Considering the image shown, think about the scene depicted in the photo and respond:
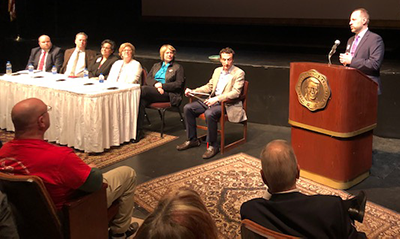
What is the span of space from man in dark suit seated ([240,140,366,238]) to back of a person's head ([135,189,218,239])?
690 millimetres

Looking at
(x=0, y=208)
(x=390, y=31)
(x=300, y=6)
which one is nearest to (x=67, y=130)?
(x=0, y=208)

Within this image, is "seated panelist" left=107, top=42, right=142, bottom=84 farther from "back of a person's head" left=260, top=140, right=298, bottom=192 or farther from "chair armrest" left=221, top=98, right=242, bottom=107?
"back of a person's head" left=260, top=140, right=298, bottom=192

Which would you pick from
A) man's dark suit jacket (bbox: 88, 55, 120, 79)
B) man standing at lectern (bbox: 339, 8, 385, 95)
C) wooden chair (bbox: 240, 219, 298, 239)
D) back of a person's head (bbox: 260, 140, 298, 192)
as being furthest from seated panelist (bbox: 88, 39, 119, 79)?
wooden chair (bbox: 240, 219, 298, 239)

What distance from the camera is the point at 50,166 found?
2328 millimetres

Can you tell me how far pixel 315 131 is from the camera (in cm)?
376

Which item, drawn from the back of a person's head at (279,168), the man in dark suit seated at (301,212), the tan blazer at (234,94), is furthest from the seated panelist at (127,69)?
the man in dark suit seated at (301,212)

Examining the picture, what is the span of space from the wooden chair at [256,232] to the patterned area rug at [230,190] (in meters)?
1.34

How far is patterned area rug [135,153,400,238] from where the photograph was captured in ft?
10.4

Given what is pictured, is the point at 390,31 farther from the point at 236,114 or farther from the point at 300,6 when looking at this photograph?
the point at 236,114

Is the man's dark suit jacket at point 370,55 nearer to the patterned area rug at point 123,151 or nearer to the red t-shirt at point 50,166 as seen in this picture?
the patterned area rug at point 123,151

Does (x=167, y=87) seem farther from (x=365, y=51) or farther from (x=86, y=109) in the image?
(x=365, y=51)

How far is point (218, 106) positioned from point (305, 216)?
302 cm

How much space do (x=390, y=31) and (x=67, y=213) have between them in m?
5.68

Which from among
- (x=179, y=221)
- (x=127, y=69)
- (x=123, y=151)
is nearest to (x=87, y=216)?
(x=179, y=221)
